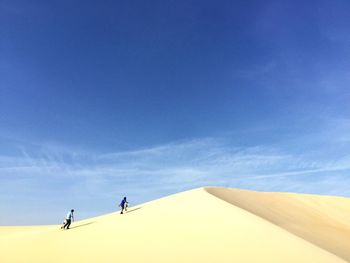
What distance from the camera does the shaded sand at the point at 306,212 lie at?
12.8 metres

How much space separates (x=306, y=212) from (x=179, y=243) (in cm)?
1080

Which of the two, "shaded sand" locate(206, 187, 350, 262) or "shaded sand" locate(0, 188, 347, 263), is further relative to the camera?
"shaded sand" locate(206, 187, 350, 262)

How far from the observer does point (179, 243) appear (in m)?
10.6

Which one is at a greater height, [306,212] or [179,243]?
[306,212]

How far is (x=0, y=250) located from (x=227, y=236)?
9.06m

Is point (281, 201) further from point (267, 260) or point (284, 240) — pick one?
point (267, 260)

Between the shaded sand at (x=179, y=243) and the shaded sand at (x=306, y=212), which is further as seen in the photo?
the shaded sand at (x=306, y=212)

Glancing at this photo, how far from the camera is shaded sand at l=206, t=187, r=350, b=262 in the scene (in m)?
12.8

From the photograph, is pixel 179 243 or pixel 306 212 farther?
pixel 306 212

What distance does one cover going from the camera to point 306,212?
18219 mm

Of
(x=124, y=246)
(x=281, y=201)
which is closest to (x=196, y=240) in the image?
(x=124, y=246)

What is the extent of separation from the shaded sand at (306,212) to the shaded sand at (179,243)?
65.6 inches

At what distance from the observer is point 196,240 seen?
35.2ft

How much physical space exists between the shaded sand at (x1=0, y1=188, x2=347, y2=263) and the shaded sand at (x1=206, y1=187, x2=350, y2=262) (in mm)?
1666
